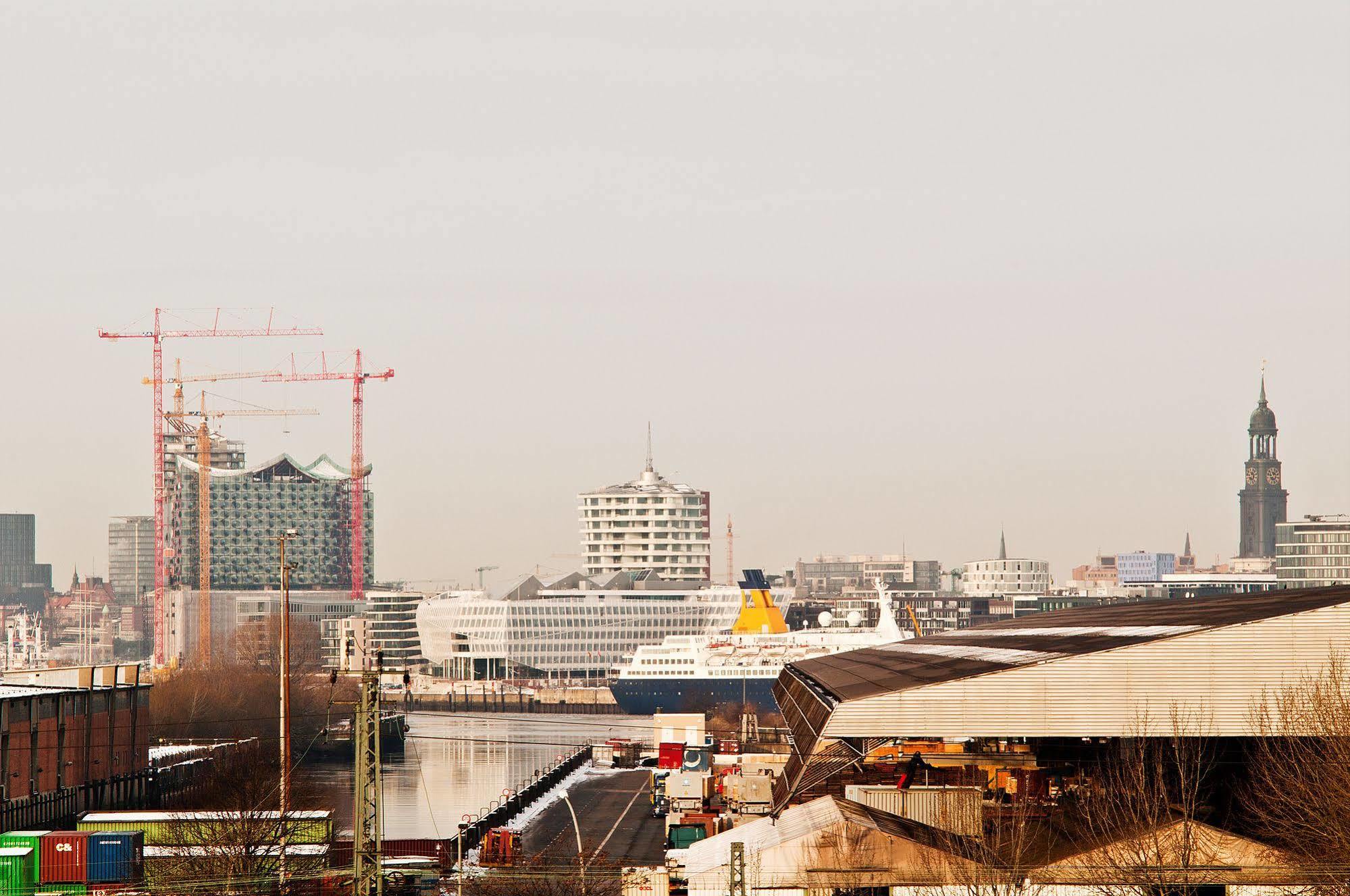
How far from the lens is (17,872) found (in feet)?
108

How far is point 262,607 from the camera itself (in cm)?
18175

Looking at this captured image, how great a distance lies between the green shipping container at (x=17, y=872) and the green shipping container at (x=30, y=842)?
0.02m

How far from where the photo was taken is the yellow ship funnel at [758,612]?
380 ft

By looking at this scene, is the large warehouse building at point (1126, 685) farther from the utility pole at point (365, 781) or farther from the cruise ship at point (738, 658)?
the cruise ship at point (738, 658)

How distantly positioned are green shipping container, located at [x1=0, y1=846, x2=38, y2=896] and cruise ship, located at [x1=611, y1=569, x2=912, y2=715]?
7451cm

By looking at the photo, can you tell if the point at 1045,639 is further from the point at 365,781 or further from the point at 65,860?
the point at 65,860

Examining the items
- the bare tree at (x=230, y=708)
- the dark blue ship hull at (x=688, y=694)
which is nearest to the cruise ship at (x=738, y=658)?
the dark blue ship hull at (x=688, y=694)

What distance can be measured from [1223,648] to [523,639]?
12648 centimetres

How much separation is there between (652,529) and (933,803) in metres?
133

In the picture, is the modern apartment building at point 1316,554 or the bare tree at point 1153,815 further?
the modern apartment building at point 1316,554

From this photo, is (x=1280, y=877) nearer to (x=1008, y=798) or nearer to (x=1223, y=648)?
(x=1223, y=648)

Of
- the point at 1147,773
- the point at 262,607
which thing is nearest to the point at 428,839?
the point at 1147,773

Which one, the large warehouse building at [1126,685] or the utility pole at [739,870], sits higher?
the large warehouse building at [1126,685]

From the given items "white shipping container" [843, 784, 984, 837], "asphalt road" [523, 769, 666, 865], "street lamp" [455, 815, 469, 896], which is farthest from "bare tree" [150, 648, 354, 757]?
"white shipping container" [843, 784, 984, 837]
